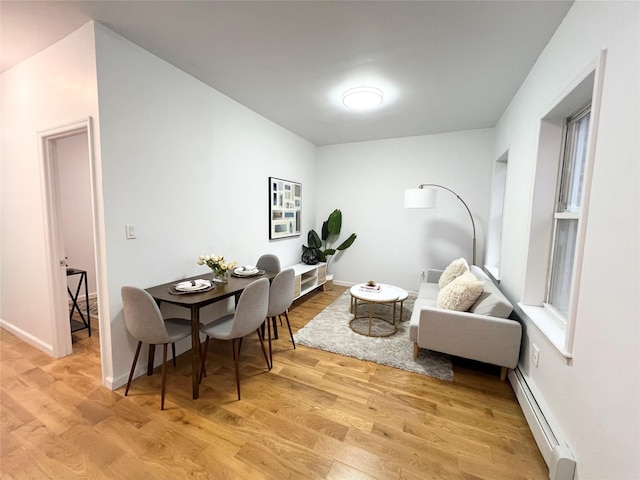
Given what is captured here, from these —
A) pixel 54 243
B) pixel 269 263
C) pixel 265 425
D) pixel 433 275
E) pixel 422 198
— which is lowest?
pixel 265 425

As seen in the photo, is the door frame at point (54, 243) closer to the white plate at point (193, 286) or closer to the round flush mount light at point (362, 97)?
the white plate at point (193, 286)

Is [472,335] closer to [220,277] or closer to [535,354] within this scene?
[535,354]

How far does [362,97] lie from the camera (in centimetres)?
268

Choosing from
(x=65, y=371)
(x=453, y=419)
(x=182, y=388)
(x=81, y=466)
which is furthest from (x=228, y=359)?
(x=453, y=419)

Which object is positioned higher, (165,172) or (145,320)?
(165,172)

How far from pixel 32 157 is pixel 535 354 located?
4360mm

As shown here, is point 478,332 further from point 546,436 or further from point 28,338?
point 28,338

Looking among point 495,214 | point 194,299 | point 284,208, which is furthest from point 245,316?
point 495,214

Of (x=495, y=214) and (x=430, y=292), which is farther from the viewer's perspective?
(x=495, y=214)

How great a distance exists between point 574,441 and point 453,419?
2.11ft

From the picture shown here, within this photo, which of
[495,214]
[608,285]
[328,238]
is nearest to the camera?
[608,285]

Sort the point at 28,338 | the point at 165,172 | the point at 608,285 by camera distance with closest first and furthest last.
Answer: the point at 608,285 → the point at 165,172 → the point at 28,338

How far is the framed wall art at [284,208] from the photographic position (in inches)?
148

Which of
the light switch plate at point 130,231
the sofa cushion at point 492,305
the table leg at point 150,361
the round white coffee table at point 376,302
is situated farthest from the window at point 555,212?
the light switch plate at point 130,231
